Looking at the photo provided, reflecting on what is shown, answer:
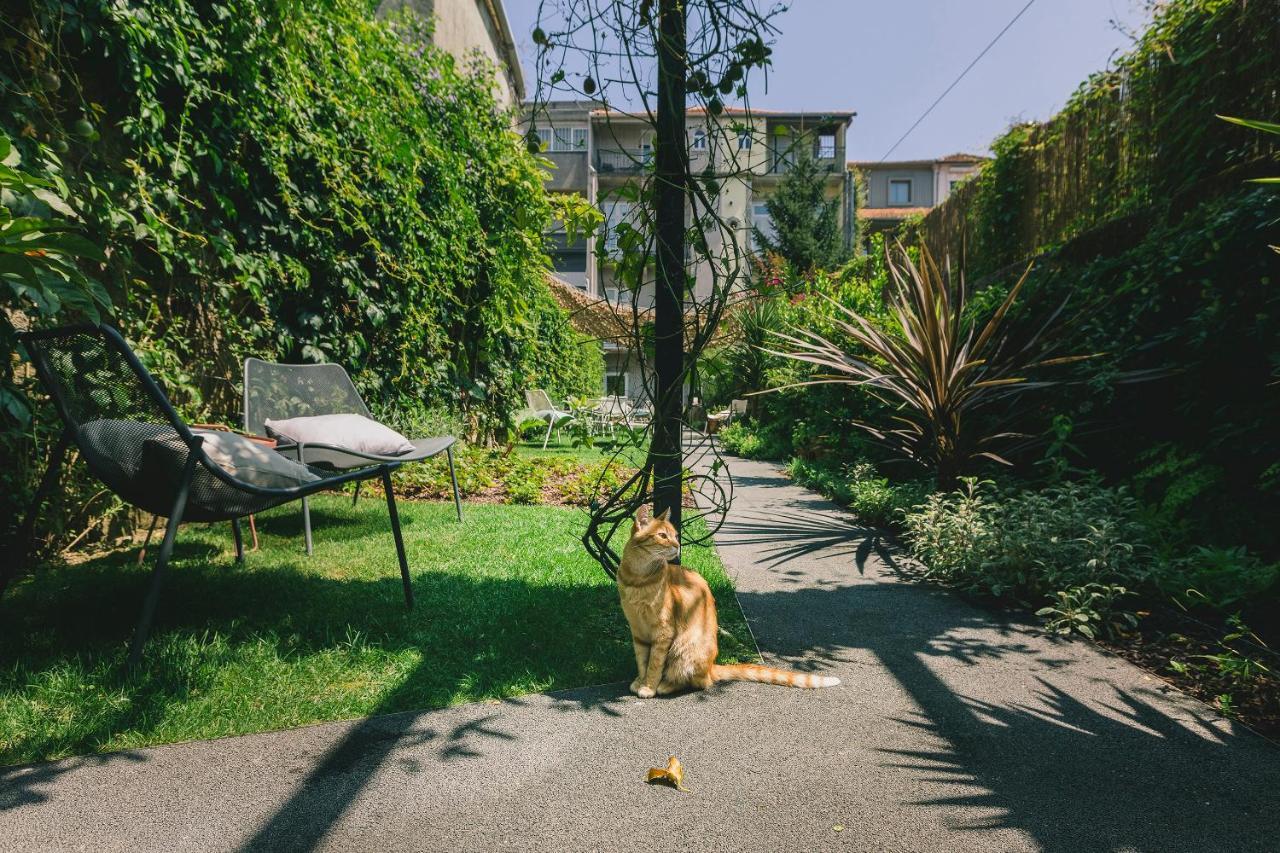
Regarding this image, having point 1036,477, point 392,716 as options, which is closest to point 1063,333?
point 1036,477

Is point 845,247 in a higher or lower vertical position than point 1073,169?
higher

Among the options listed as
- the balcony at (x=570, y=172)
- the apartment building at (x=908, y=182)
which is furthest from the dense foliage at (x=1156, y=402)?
the apartment building at (x=908, y=182)

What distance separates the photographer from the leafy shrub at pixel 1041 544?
2.63 m

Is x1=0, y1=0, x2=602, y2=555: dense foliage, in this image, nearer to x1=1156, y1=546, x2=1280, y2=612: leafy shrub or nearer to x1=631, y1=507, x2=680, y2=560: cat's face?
x1=631, y1=507, x2=680, y2=560: cat's face

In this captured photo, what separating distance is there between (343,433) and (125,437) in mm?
1149

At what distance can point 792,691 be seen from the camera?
78.3 inches

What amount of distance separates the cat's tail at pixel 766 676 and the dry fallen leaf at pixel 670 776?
1.53 feet

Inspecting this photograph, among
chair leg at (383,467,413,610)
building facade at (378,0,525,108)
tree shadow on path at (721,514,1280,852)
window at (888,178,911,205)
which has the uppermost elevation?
window at (888,178,911,205)

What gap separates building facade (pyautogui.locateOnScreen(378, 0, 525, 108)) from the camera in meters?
9.22

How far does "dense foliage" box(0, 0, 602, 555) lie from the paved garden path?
1406 mm

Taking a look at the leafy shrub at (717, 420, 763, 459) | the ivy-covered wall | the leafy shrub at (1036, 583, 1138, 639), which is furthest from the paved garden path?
the leafy shrub at (717, 420, 763, 459)

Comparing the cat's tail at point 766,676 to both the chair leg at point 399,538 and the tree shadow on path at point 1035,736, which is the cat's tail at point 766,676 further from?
the chair leg at point 399,538

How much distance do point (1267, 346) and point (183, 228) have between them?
15.9 feet

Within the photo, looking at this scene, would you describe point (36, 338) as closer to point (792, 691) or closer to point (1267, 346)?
point (792, 691)
